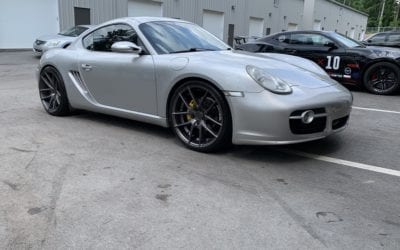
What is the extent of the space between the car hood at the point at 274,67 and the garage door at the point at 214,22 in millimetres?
22397

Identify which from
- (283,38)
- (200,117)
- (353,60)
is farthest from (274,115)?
(283,38)

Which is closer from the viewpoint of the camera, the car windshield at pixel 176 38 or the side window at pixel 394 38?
the car windshield at pixel 176 38

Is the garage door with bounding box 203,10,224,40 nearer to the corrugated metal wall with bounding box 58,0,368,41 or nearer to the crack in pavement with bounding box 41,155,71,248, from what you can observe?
the corrugated metal wall with bounding box 58,0,368,41

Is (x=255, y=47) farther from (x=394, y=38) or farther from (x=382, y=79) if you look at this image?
(x=394, y=38)

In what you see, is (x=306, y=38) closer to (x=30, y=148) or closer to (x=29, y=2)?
(x=30, y=148)

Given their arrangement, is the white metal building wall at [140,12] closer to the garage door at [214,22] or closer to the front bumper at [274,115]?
the garage door at [214,22]

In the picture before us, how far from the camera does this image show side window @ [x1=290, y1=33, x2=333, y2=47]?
9.42 metres

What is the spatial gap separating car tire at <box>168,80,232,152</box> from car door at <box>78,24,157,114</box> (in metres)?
0.33

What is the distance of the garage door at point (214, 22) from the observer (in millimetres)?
26516

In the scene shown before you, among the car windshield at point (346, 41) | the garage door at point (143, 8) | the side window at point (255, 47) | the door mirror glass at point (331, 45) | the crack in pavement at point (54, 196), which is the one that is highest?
the garage door at point (143, 8)

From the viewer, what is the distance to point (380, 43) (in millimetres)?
12000

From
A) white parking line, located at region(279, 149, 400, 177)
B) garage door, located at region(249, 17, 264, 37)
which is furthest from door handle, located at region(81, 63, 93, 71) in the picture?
garage door, located at region(249, 17, 264, 37)

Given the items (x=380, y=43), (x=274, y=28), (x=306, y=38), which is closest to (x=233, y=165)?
(x=306, y=38)

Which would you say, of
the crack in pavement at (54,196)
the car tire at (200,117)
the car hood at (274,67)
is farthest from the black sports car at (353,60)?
the crack in pavement at (54,196)
